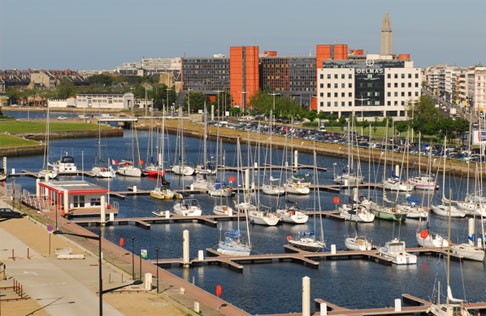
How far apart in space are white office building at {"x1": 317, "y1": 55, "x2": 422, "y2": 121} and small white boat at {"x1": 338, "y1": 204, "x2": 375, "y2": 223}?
79.1m

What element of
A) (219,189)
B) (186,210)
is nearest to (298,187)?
(219,189)

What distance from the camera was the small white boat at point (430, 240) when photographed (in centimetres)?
5912

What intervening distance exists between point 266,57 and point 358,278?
449 feet

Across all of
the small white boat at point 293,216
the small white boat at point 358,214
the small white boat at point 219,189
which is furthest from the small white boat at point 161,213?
the small white boat at point 358,214

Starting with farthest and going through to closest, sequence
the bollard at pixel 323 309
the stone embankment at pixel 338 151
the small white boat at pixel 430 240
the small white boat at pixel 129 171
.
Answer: the small white boat at pixel 129 171, the stone embankment at pixel 338 151, the small white boat at pixel 430 240, the bollard at pixel 323 309

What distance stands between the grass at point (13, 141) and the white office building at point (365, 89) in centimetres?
3912

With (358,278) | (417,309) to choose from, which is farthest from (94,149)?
(417,309)

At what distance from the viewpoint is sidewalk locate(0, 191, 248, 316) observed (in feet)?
136

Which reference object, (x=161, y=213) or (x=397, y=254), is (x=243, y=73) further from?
(x=397, y=254)

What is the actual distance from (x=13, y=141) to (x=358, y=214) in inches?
2666

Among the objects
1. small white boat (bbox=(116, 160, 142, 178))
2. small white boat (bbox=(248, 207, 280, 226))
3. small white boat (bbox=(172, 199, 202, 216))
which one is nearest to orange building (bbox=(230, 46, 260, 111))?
small white boat (bbox=(116, 160, 142, 178))

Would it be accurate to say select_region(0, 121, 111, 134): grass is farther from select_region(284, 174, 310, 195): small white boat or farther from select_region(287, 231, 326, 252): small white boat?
select_region(287, 231, 326, 252): small white boat

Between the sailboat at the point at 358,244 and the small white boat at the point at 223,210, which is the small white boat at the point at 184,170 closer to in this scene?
the small white boat at the point at 223,210

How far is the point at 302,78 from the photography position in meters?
184
